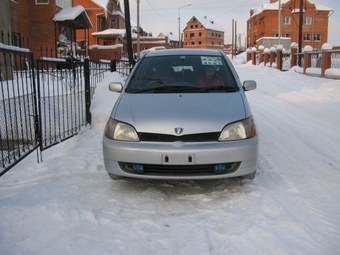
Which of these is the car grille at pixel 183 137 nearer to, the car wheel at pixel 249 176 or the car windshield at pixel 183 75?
the car wheel at pixel 249 176

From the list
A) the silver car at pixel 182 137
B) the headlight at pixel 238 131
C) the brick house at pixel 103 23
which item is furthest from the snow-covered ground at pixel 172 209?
the brick house at pixel 103 23

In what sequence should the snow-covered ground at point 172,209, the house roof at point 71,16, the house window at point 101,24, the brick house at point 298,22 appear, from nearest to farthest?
the snow-covered ground at point 172,209, the house roof at point 71,16, the house window at point 101,24, the brick house at point 298,22

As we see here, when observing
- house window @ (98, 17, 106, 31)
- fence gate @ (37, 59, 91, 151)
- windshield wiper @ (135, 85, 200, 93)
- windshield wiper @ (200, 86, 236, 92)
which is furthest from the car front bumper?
house window @ (98, 17, 106, 31)

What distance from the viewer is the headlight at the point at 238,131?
371 centimetres

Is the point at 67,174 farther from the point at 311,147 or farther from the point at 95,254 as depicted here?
the point at 311,147

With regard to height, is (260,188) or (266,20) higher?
(266,20)

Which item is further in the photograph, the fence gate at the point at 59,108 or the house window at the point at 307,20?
the house window at the point at 307,20

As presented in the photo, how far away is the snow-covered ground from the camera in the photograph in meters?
2.89

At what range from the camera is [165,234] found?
306 cm

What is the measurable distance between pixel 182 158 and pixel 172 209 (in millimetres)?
531

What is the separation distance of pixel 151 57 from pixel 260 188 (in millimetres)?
2567

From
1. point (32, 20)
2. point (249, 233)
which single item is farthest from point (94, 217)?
point (32, 20)

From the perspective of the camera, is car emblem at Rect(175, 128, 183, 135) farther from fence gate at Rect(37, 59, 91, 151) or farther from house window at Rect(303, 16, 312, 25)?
house window at Rect(303, 16, 312, 25)

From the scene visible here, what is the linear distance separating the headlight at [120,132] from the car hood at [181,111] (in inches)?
2.2
